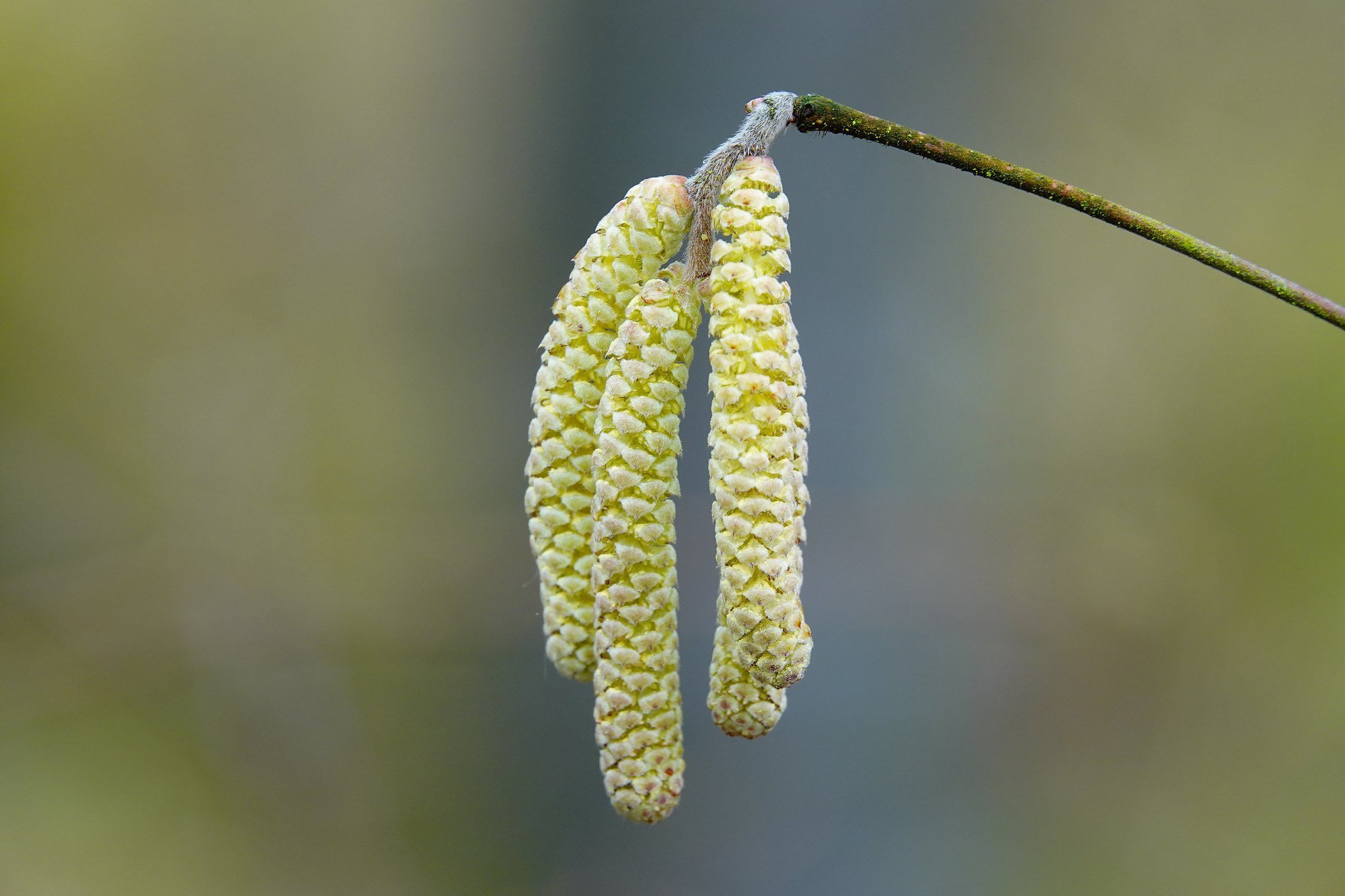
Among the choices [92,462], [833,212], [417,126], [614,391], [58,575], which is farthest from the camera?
[417,126]

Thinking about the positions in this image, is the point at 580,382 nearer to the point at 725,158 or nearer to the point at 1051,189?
the point at 725,158

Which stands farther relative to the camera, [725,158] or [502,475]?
[502,475]

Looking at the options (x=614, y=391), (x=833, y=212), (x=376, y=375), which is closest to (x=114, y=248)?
(x=376, y=375)

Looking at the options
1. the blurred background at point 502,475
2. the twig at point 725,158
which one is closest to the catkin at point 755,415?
the twig at point 725,158

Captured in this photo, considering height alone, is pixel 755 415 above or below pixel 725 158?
below

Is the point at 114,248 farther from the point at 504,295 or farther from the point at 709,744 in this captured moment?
the point at 709,744

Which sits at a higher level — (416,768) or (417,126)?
(417,126)

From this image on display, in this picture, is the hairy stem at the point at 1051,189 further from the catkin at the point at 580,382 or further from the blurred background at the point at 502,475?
the blurred background at the point at 502,475

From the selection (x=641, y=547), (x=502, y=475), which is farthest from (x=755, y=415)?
(x=502, y=475)
